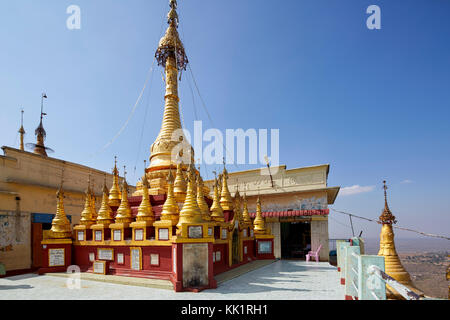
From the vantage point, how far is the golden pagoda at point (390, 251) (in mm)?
10377

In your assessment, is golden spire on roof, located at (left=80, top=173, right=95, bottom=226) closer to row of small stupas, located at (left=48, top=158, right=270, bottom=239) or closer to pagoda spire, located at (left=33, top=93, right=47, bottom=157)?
row of small stupas, located at (left=48, top=158, right=270, bottom=239)

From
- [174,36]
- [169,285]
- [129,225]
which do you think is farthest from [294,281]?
[174,36]

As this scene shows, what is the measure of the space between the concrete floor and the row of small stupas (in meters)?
2.93

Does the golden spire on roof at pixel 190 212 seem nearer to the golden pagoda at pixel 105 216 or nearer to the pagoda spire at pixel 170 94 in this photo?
the golden pagoda at pixel 105 216

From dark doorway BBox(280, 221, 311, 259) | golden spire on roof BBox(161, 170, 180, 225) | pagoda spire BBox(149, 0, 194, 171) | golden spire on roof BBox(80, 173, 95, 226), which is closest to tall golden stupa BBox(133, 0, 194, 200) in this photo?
pagoda spire BBox(149, 0, 194, 171)

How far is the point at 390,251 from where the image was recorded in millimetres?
11164

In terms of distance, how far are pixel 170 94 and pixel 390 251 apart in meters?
18.2

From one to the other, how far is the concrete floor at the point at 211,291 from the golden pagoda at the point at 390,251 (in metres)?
2.20

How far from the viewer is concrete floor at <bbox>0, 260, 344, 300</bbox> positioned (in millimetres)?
10141

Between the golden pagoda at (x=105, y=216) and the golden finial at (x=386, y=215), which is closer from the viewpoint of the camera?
the golden finial at (x=386, y=215)

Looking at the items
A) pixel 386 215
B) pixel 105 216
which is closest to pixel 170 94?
pixel 105 216

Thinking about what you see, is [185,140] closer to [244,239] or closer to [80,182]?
[244,239]

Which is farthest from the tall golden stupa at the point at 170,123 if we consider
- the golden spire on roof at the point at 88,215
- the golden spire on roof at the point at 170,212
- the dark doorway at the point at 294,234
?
the dark doorway at the point at 294,234

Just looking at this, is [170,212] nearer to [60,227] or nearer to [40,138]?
[60,227]
